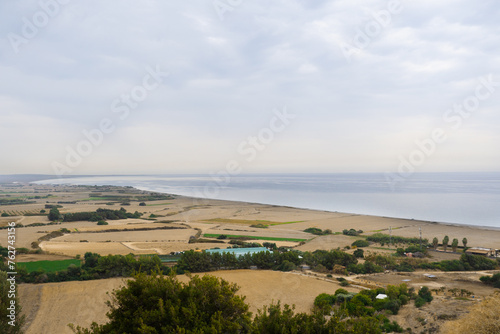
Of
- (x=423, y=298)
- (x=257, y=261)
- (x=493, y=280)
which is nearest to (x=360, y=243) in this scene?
(x=257, y=261)

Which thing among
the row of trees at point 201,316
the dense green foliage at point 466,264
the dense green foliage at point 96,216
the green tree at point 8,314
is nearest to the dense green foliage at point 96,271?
the green tree at point 8,314

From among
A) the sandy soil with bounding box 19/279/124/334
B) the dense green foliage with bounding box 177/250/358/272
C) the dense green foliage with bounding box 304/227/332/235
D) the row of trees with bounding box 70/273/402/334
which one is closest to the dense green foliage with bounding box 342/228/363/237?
the dense green foliage with bounding box 304/227/332/235

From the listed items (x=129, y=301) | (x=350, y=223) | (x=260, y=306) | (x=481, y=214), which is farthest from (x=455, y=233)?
(x=129, y=301)

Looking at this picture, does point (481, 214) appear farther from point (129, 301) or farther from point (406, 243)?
point (129, 301)

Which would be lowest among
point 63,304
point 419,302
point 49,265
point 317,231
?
point 49,265

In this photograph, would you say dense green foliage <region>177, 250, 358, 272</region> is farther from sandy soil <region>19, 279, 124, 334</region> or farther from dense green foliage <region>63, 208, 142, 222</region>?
dense green foliage <region>63, 208, 142, 222</region>

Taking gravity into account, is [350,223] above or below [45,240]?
above

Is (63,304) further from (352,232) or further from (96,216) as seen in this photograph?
(96,216)
